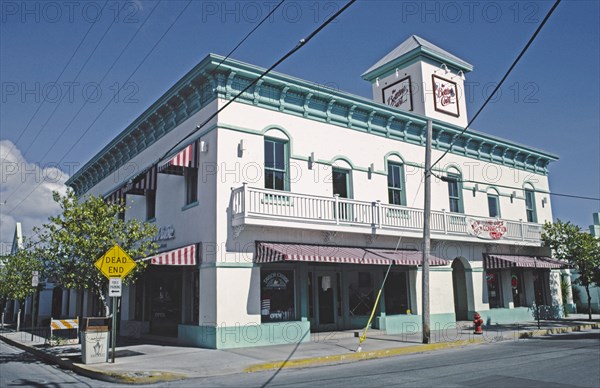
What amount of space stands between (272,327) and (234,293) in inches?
66.1

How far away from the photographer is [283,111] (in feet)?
58.8

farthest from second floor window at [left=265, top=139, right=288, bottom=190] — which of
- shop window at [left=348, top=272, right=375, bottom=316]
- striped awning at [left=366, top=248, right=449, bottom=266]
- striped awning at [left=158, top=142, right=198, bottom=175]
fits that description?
shop window at [left=348, top=272, right=375, bottom=316]

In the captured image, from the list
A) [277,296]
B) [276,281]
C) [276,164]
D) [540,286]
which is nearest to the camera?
[277,296]

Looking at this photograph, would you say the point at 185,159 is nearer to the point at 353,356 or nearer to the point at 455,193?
the point at 353,356

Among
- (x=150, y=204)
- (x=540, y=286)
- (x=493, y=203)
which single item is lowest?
(x=540, y=286)

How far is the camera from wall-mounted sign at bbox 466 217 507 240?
73.0 feet

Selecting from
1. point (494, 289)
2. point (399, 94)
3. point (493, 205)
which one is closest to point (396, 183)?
point (399, 94)

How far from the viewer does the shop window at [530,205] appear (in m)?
27.2

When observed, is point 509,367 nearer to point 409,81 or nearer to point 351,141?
point 351,141

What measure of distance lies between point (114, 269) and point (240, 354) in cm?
403

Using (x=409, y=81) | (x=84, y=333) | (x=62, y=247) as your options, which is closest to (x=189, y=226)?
(x=62, y=247)

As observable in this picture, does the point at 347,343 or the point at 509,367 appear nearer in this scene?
the point at 509,367

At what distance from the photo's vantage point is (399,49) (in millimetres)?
26984

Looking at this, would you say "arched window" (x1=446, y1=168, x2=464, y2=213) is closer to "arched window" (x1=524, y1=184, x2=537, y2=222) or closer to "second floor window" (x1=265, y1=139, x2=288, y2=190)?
"arched window" (x1=524, y1=184, x2=537, y2=222)
